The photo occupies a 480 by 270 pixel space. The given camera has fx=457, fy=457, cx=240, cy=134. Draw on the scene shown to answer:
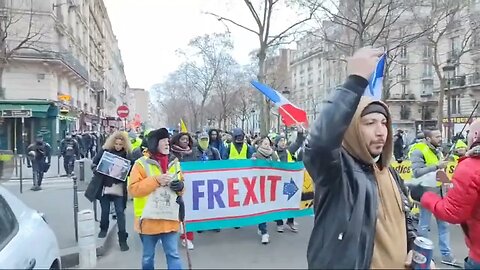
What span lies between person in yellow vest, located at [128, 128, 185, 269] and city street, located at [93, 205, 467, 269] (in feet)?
5.10

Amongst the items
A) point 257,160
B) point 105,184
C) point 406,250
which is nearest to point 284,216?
point 257,160

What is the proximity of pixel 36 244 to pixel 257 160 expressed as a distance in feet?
14.5

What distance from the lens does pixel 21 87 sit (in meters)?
32.6

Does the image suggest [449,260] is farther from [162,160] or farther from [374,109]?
[374,109]

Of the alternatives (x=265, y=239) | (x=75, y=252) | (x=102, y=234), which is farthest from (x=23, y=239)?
(x=265, y=239)

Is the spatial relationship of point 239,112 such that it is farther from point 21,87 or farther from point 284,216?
point 284,216

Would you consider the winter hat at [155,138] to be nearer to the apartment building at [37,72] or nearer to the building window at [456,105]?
the apartment building at [37,72]

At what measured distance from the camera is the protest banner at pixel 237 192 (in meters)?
7.14

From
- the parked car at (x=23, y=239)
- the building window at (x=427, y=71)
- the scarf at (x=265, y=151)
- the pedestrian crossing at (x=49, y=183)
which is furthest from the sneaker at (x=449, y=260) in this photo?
the building window at (x=427, y=71)

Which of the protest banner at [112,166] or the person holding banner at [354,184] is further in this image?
the protest banner at [112,166]

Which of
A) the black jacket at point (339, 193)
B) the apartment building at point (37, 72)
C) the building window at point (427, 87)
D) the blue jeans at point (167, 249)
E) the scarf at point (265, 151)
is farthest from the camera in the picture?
the building window at point (427, 87)

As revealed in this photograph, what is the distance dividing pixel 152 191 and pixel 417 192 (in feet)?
8.52

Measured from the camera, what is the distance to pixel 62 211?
10148mm

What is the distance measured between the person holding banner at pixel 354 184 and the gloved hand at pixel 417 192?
1.09 meters
